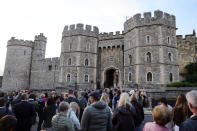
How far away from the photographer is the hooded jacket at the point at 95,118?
341cm

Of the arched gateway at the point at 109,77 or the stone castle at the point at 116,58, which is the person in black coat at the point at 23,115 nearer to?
the stone castle at the point at 116,58

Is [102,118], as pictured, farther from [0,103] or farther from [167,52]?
[167,52]

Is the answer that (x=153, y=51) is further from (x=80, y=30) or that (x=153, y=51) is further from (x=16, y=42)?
(x=16, y=42)

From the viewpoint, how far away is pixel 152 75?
66.8 feet

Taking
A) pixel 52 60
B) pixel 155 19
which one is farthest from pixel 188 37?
pixel 52 60

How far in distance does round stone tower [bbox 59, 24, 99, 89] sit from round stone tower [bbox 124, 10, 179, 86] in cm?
582

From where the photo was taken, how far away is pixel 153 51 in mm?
20859

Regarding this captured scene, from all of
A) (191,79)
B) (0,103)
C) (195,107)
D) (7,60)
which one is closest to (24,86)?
(7,60)

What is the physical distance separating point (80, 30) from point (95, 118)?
75.0ft

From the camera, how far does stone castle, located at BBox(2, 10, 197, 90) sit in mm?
20781

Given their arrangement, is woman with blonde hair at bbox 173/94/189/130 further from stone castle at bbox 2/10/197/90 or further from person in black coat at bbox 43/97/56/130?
stone castle at bbox 2/10/197/90

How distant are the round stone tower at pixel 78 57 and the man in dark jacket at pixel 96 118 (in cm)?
2012

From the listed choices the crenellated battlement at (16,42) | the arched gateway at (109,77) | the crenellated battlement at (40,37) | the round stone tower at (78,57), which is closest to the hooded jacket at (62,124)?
the round stone tower at (78,57)

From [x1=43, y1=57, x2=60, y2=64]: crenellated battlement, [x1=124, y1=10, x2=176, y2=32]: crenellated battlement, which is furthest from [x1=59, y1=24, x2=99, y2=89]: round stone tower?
[x1=43, y1=57, x2=60, y2=64]: crenellated battlement
